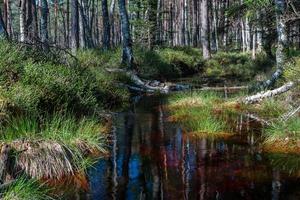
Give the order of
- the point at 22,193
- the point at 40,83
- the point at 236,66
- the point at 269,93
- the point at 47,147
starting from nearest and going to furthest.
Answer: the point at 22,193
the point at 47,147
the point at 40,83
the point at 269,93
the point at 236,66

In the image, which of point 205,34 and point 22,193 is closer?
point 22,193

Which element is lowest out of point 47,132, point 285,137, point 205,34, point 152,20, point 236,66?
point 285,137

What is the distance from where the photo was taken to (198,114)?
12.0 metres

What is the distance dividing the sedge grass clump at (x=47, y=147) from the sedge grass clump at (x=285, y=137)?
11.3ft

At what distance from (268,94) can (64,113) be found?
565 cm

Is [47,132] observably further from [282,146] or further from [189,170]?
[282,146]

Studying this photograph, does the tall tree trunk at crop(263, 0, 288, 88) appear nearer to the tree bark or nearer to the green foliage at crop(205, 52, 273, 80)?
the green foliage at crop(205, 52, 273, 80)

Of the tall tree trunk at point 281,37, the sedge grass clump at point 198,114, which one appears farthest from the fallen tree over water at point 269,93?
the tall tree trunk at point 281,37

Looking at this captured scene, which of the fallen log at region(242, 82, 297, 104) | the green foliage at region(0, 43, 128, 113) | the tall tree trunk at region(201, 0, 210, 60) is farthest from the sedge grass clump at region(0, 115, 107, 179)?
the tall tree trunk at region(201, 0, 210, 60)

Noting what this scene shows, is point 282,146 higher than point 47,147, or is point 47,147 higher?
point 47,147

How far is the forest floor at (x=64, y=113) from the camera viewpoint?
7.29m

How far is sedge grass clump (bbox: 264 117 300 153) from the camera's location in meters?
8.81

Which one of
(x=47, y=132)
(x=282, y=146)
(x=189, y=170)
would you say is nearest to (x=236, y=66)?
(x=282, y=146)

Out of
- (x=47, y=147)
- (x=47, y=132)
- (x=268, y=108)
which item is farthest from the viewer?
(x=268, y=108)
